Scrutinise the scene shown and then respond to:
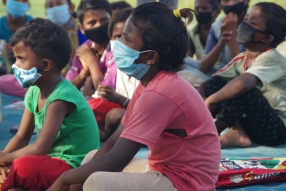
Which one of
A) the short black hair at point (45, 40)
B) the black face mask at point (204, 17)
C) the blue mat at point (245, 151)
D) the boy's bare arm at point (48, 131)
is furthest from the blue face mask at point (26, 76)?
the black face mask at point (204, 17)

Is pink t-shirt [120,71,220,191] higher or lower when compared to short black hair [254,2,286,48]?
higher

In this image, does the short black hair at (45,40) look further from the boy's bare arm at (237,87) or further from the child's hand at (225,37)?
the child's hand at (225,37)

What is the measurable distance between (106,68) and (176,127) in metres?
2.63

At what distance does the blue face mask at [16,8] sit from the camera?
6871mm

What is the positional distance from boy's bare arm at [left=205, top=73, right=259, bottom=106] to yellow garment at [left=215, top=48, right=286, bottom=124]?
6 centimetres

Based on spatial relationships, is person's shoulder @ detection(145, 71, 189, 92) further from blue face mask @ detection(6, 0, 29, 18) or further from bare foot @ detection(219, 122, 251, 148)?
blue face mask @ detection(6, 0, 29, 18)

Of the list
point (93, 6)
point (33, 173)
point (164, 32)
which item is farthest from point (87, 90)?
point (164, 32)

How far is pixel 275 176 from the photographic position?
10.9ft

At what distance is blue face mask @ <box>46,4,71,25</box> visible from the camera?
21.4ft

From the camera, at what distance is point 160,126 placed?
2.34 metres

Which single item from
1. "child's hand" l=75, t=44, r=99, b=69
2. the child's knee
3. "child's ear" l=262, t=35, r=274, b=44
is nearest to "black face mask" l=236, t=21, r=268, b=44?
"child's ear" l=262, t=35, r=274, b=44

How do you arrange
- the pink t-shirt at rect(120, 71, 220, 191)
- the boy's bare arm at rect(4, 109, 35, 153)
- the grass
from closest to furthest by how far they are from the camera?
the pink t-shirt at rect(120, 71, 220, 191) → the boy's bare arm at rect(4, 109, 35, 153) → the grass

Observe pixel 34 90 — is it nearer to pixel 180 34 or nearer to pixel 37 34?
pixel 37 34

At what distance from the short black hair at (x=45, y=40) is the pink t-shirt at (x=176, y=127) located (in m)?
0.94
